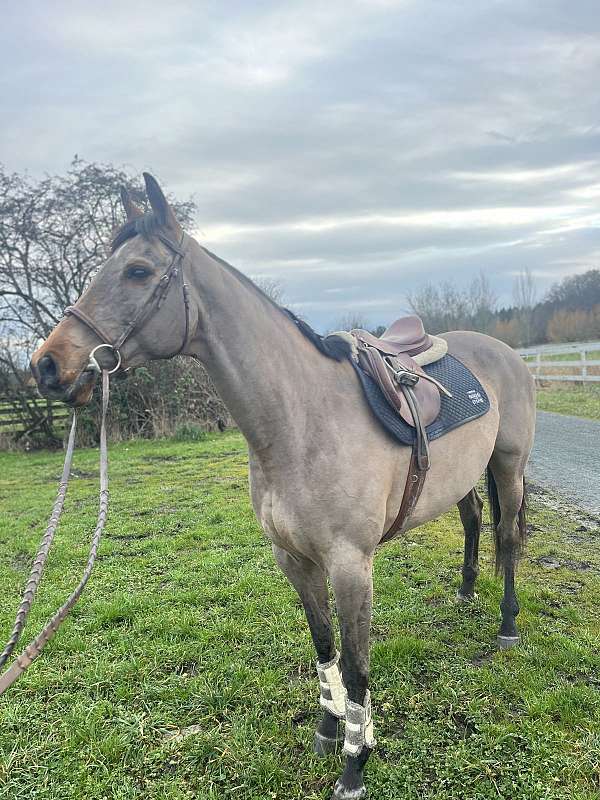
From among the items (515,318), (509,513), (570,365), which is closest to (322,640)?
(509,513)

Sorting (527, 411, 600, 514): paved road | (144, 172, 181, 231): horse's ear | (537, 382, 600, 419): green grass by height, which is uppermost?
(144, 172, 181, 231): horse's ear

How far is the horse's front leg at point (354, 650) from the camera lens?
7.30 ft

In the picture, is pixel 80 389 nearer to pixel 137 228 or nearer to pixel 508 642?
pixel 137 228

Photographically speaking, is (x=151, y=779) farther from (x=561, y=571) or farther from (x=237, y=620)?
(x=561, y=571)

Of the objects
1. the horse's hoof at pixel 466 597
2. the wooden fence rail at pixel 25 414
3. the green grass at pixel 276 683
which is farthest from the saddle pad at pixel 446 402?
the wooden fence rail at pixel 25 414

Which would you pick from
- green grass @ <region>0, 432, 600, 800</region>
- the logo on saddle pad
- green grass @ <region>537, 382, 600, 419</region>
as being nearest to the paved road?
green grass @ <region>537, 382, 600, 419</region>

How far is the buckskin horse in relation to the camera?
6.66ft

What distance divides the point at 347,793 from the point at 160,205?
269 cm

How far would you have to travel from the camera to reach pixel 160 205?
2.06 metres

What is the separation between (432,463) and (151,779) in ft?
6.90

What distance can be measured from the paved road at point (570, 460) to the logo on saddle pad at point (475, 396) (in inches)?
142

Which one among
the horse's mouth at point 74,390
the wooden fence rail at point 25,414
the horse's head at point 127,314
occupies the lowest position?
the wooden fence rail at point 25,414

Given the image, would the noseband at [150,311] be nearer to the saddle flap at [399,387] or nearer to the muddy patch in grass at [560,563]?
the saddle flap at [399,387]

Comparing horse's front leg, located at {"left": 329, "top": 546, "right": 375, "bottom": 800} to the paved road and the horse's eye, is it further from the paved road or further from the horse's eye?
the paved road
